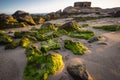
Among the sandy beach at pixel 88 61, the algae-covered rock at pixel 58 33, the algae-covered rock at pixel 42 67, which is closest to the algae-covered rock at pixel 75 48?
the sandy beach at pixel 88 61

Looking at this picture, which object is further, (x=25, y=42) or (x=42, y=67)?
(x=25, y=42)

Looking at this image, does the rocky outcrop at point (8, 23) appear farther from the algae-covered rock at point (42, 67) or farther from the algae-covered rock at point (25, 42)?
the algae-covered rock at point (42, 67)

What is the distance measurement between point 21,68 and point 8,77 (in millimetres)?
603

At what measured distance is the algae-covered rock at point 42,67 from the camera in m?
4.32

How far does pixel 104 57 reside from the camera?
5.50 metres

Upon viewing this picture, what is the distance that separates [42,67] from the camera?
4598 mm

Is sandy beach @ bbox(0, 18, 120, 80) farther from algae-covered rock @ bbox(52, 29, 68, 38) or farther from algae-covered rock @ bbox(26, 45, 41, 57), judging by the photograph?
algae-covered rock @ bbox(52, 29, 68, 38)

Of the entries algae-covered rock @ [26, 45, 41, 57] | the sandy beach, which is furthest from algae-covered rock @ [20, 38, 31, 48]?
algae-covered rock @ [26, 45, 41, 57]

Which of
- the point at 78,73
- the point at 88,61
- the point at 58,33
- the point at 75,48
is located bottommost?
the point at 88,61

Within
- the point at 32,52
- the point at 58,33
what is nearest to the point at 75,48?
the point at 32,52

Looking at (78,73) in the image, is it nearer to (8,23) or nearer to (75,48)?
(75,48)

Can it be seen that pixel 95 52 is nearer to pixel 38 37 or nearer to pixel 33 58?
pixel 33 58

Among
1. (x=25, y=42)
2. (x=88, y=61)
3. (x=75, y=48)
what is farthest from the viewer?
(x=25, y=42)

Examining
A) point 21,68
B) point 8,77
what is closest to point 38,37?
point 21,68
